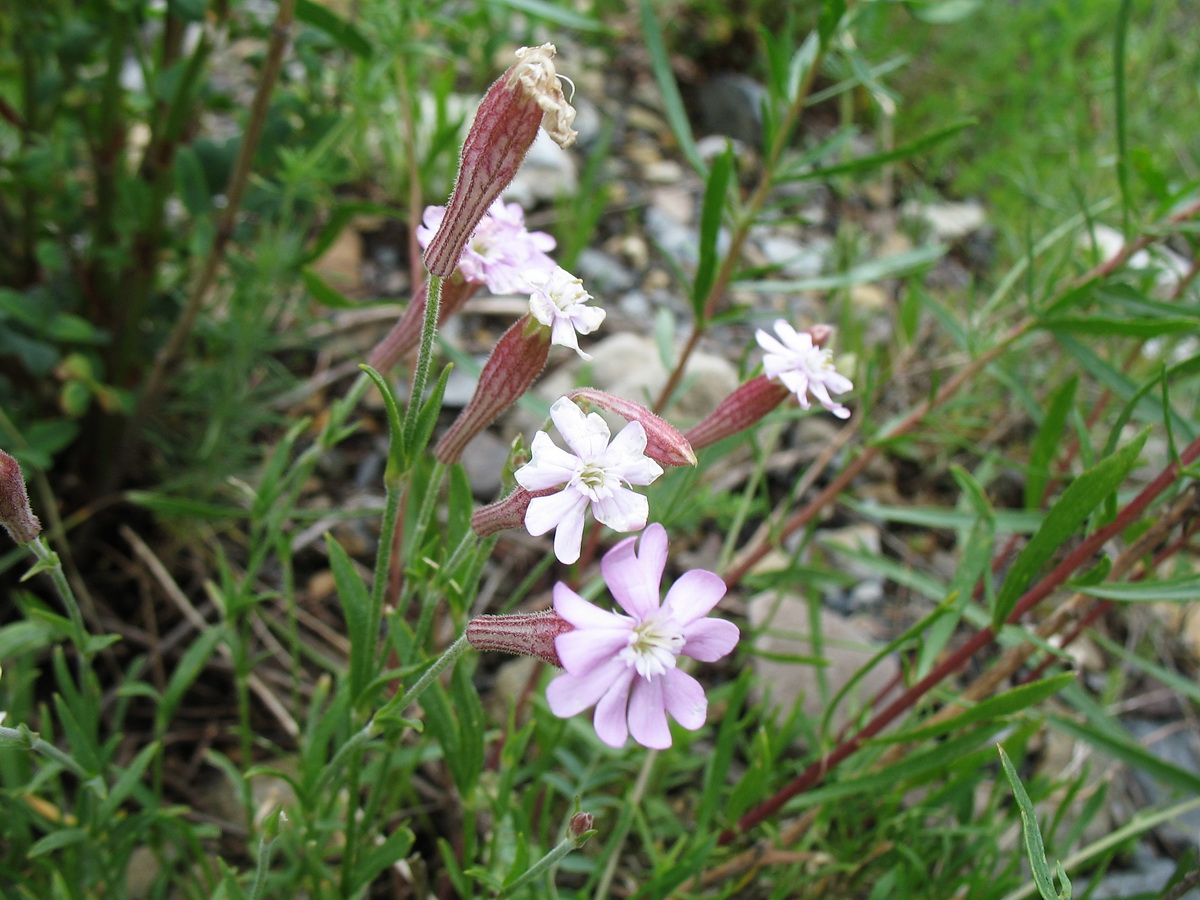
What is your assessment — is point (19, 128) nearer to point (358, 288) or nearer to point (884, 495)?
point (358, 288)

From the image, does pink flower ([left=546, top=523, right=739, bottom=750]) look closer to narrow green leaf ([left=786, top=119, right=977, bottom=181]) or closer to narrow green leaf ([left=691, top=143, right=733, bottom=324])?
narrow green leaf ([left=691, top=143, right=733, bottom=324])

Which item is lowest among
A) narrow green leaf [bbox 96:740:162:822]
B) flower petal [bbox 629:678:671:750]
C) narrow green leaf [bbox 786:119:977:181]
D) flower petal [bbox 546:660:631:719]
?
narrow green leaf [bbox 96:740:162:822]

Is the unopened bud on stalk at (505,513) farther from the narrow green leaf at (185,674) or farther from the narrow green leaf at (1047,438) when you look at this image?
the narrow green leaf at (1047,438)

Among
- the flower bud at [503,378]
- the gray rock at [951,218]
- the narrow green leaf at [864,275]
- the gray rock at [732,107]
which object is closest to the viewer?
the flower bud at [503,378]

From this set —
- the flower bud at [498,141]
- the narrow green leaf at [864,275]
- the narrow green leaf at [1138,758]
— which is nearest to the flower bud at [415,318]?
the flower bud at [498,141]

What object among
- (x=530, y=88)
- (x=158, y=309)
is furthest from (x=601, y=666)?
(x=158, y=309)

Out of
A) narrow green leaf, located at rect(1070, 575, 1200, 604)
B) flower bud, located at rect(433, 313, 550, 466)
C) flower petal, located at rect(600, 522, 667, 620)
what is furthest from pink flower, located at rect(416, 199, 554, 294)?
narrow green leaf, located at rect(1070, 575, 1200, 604)
